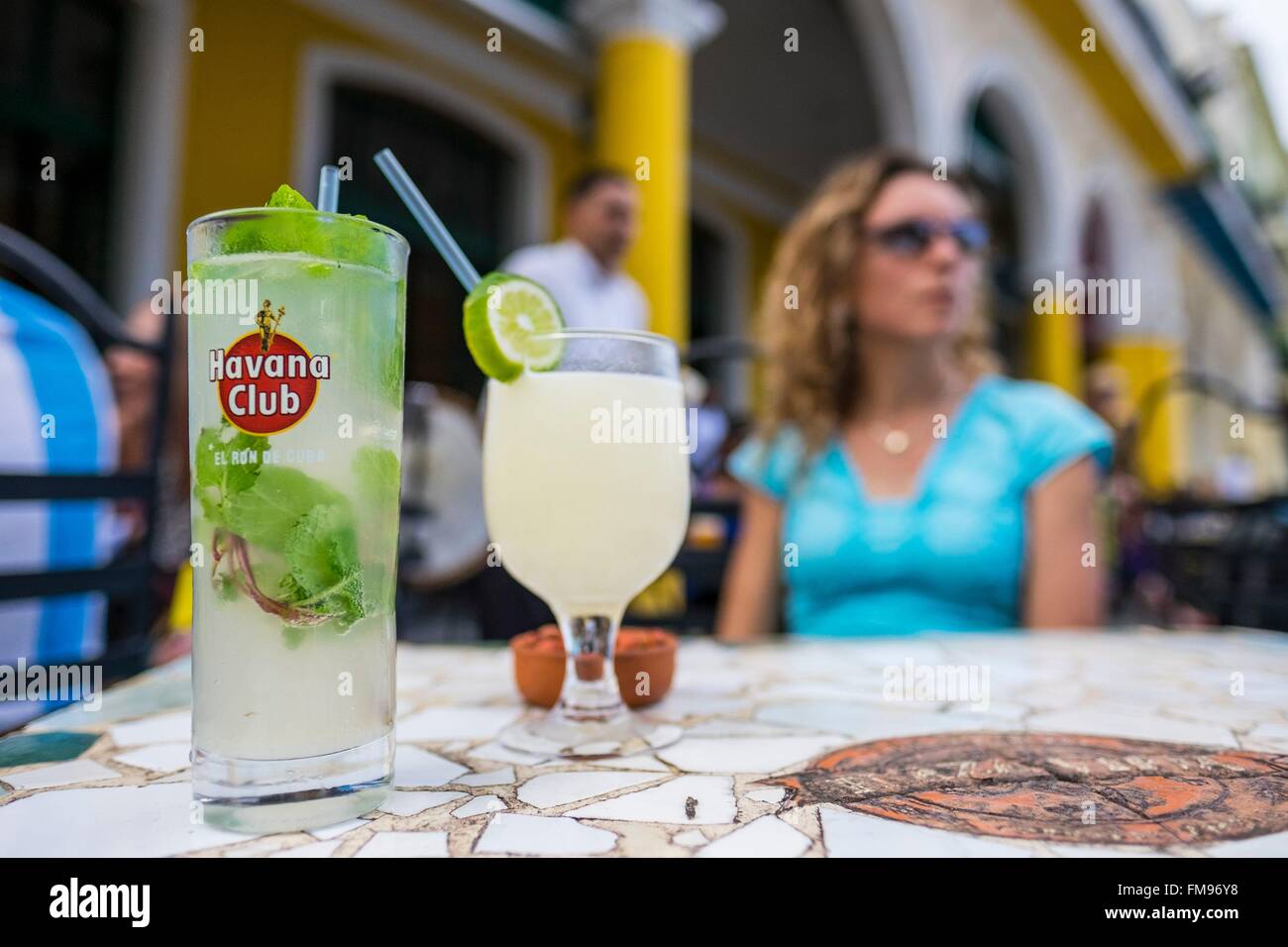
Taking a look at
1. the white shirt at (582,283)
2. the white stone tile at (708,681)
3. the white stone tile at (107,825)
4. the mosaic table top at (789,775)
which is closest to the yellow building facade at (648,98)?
the white shirt at (582,283)

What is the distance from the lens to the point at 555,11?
587 centimetres

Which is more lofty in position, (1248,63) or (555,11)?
(1248,63)

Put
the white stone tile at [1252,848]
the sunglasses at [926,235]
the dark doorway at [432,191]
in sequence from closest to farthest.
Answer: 1. the white stone tile at [1252,848]
2. the sunglasses at [926,235]
3. the dark doorway at [432,191]

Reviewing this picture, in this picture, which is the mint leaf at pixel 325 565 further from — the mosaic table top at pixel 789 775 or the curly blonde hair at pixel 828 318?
the curly blonde hair at pixel 828 318

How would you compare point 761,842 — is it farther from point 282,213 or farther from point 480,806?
point 282,213

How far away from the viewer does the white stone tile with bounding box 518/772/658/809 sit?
56cm

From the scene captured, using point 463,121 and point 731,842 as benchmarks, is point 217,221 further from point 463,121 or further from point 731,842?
Result: point 463,121

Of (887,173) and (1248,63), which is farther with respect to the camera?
(1248,63)

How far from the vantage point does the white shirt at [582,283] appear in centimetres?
383

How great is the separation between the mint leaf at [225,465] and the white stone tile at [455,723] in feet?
0.90

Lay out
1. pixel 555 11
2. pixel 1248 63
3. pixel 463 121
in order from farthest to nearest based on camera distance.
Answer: pixel 1248 63 < pixel 463 121 < pixel 555 11

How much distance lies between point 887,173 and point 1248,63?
621 inches

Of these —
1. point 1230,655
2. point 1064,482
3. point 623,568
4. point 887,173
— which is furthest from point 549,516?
point 887,173

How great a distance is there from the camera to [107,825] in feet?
1.66
